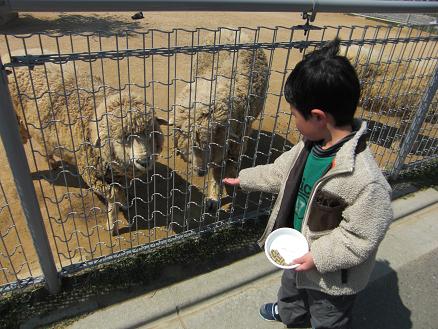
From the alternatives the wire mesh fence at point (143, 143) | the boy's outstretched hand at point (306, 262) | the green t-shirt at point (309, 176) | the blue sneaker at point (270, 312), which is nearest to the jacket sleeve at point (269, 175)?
the green t-shirt at point (309, 176)

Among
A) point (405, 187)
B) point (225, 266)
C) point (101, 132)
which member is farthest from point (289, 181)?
point (405, 187)

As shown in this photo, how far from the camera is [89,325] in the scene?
2598 mm

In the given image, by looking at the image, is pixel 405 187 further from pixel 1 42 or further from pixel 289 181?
pixel 1 42

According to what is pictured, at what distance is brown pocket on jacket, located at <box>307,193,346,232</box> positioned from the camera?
183cm

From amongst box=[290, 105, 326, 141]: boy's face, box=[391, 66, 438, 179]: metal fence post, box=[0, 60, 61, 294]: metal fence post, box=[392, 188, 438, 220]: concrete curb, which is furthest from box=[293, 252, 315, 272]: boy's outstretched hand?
box=[391, 66, 438, 179]: metal fence post

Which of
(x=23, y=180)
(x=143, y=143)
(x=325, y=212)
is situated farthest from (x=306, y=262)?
(x=143, y=143)

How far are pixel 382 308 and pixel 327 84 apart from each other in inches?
86.5

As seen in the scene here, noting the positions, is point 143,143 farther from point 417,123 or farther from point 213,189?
point 417,123

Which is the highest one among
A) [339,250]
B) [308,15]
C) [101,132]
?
[308,15]

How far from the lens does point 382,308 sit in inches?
116

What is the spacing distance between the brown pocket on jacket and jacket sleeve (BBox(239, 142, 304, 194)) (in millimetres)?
344

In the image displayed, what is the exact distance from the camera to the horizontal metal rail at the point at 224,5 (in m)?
1.73

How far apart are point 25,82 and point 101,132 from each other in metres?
1.29

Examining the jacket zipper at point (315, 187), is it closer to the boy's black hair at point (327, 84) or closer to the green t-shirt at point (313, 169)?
the green t-shirt at point (313, 169)
